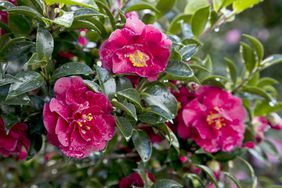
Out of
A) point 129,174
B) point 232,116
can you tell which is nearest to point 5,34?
point 129,174

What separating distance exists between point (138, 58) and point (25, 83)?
215 mm

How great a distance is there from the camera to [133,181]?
45.9 inches

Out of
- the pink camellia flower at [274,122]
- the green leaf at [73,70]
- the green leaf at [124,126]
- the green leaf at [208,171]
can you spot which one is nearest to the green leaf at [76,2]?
the green leaf at [73,70]

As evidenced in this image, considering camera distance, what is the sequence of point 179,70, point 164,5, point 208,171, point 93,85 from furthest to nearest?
point 164,5
point 208,171
point 179,70
point 93,85

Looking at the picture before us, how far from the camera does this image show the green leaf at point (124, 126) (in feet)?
3.04

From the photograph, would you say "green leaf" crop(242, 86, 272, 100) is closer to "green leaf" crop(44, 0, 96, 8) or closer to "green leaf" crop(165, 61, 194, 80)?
"green leaf" crop(165, 61, 194, 80)

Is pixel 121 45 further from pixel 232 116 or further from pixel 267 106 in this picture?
pixel 267 106

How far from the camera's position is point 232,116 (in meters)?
1.20

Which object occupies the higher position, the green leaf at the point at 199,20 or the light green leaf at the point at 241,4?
the light green leaf at the point at 241,4

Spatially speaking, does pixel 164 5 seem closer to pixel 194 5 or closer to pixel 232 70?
pixel 194 5

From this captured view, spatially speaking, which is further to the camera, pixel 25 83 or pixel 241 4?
pixel 241 4

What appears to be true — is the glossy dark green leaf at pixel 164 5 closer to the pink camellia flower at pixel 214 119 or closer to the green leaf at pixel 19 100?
the pink camellia flower at pixel 214 119

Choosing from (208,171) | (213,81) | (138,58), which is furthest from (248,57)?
(138,58)

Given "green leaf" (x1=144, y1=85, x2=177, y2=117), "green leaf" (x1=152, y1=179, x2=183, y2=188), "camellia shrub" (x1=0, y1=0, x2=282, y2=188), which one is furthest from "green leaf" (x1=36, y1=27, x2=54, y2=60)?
"green leaf" (x1=152, y1=179, x2=183, y2=188)
